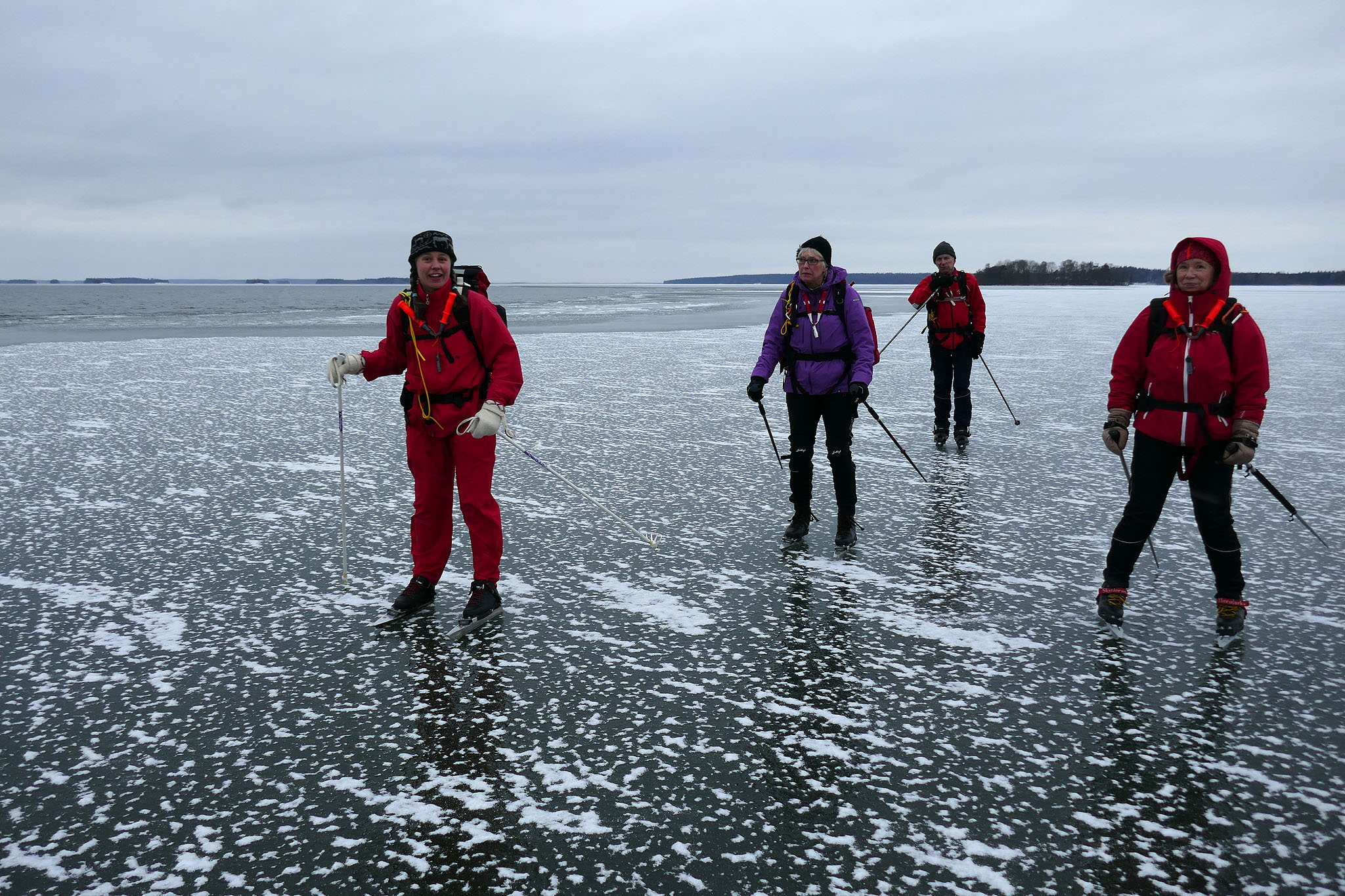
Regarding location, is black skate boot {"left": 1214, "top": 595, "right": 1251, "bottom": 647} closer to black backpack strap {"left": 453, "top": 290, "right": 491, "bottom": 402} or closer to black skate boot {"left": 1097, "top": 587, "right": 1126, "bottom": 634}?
black skate boot {"left": 1097, "top": 587, "right": 1126, "bottom": 634}

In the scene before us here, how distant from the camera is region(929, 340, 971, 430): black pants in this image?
890 centimetres

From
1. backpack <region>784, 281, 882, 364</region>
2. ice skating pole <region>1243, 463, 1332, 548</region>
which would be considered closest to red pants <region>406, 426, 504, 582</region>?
backpack <region>784, 281, 882, 364</region>

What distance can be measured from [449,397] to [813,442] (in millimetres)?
2509

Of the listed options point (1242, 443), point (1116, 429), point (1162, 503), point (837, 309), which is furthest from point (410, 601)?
point (1242, 443)

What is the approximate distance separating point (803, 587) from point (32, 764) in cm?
345

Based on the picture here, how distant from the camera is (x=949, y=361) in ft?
29.4

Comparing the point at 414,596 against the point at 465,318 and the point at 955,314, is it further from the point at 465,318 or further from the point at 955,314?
the point at 955,314

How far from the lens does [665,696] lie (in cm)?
356

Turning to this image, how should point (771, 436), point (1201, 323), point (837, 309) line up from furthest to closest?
point (771, 436)
point (837, 309)
point (1201, 323)

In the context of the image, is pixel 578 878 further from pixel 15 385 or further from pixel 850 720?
pixel 15 385

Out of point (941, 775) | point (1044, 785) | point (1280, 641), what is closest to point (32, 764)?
point (941, 775)

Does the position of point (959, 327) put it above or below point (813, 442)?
above

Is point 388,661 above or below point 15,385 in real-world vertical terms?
below

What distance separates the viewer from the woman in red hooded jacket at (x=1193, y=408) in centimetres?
394
